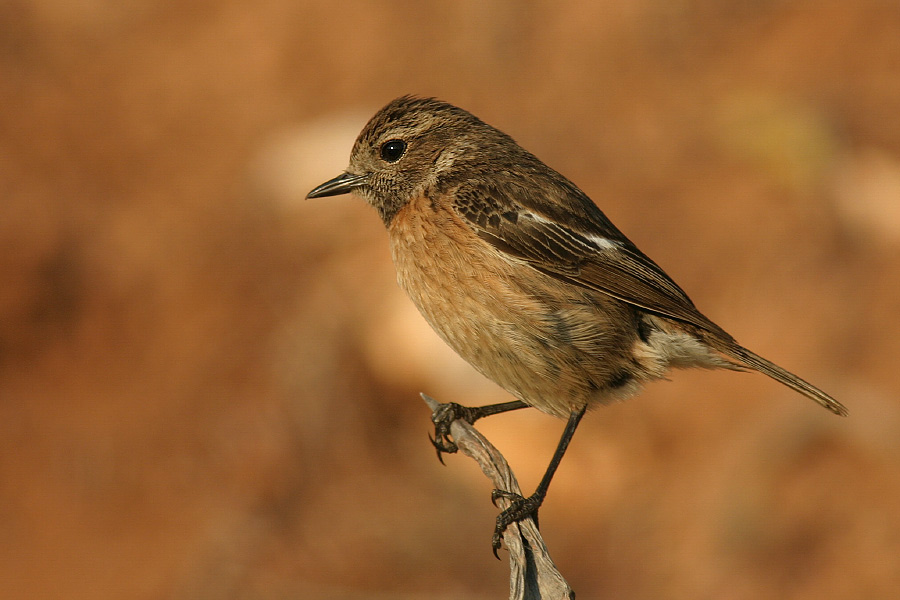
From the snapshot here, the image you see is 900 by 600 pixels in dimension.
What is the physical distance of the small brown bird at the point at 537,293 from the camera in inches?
196

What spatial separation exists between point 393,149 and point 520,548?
2392mm

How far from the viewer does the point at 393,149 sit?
19.0ft

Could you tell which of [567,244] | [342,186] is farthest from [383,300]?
[567,244]

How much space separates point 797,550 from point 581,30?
7904 millimetres

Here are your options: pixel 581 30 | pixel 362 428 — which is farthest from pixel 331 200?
pixel 581 30

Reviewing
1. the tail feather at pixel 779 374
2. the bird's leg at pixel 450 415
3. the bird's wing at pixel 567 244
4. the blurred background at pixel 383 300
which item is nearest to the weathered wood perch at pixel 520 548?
the bird's leg at pixel 450 415

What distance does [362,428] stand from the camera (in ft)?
32.5

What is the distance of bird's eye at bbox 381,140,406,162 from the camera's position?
5.78m

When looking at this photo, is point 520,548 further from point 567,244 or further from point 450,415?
point 567,244

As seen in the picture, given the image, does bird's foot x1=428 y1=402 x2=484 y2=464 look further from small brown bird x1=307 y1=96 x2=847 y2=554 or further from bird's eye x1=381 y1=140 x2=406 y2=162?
bird's eye x1=381 y1=140 x2=406 y2=162

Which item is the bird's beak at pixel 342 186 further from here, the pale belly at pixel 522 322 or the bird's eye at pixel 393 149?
the pale belly at pixel 522 322

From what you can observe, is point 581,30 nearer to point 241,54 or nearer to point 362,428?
point 241,54

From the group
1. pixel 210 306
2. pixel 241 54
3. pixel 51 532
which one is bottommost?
pixel 51 532

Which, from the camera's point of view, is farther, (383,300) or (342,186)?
(383,300)
